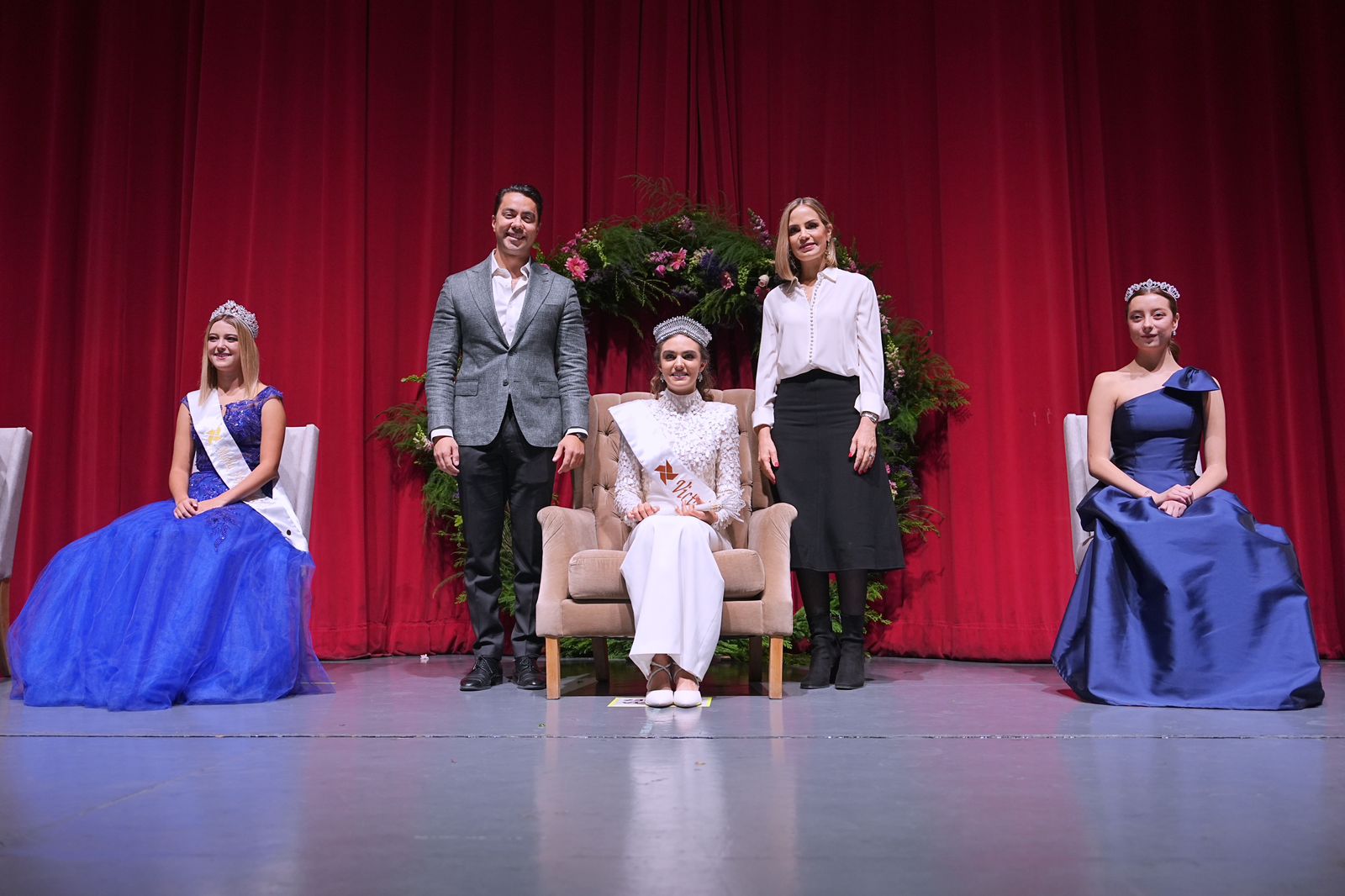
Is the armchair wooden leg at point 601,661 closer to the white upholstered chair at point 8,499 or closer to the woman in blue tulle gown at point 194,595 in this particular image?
the woman in blue tulle gown at point 194,595

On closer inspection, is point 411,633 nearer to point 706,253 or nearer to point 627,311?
point 627,311

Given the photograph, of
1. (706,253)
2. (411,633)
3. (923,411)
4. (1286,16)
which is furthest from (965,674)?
(1286,16)

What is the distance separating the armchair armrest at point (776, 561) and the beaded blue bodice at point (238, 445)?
166 cm

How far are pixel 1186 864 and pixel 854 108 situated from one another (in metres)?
3.61

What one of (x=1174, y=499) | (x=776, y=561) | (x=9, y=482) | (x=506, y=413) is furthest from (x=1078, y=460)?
(x=9, y=482)

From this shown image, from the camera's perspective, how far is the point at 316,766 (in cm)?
210

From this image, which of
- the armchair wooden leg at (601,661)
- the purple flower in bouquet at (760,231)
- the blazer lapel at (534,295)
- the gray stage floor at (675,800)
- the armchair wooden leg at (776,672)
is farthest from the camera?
the purple flower in bouquet at (760,231)

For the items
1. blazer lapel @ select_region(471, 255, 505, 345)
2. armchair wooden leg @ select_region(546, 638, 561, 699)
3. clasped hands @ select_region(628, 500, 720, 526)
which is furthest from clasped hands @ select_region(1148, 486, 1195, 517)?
blazer lapel @ select_region(471, 255, 505, 345)

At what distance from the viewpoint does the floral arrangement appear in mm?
4066

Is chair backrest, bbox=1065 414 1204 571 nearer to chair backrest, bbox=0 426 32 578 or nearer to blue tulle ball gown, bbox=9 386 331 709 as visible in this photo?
blue tulle ball gown, bbox=9 386 331 709

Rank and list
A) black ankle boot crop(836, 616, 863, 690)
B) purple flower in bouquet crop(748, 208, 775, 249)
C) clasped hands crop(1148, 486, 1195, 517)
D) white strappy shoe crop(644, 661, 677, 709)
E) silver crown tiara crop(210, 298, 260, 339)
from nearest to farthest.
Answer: white strappy shoe crop(644, 661, 677, 709) < clasped hands crop(1148, 486, 1195, 517) < black ankle boot crop(836, 616, 863, 690) < silver crown tiara crop(210, 298, 260, 339) < purple flower in bouquet crop(748, 208, 775, 249)

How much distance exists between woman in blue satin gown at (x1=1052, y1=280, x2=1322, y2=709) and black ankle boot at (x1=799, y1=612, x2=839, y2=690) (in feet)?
2.16

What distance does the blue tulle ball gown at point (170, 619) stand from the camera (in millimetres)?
3035

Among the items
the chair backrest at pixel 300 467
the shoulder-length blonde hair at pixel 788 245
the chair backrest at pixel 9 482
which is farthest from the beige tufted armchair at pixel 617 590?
the chair backrest at pixel 9 482
